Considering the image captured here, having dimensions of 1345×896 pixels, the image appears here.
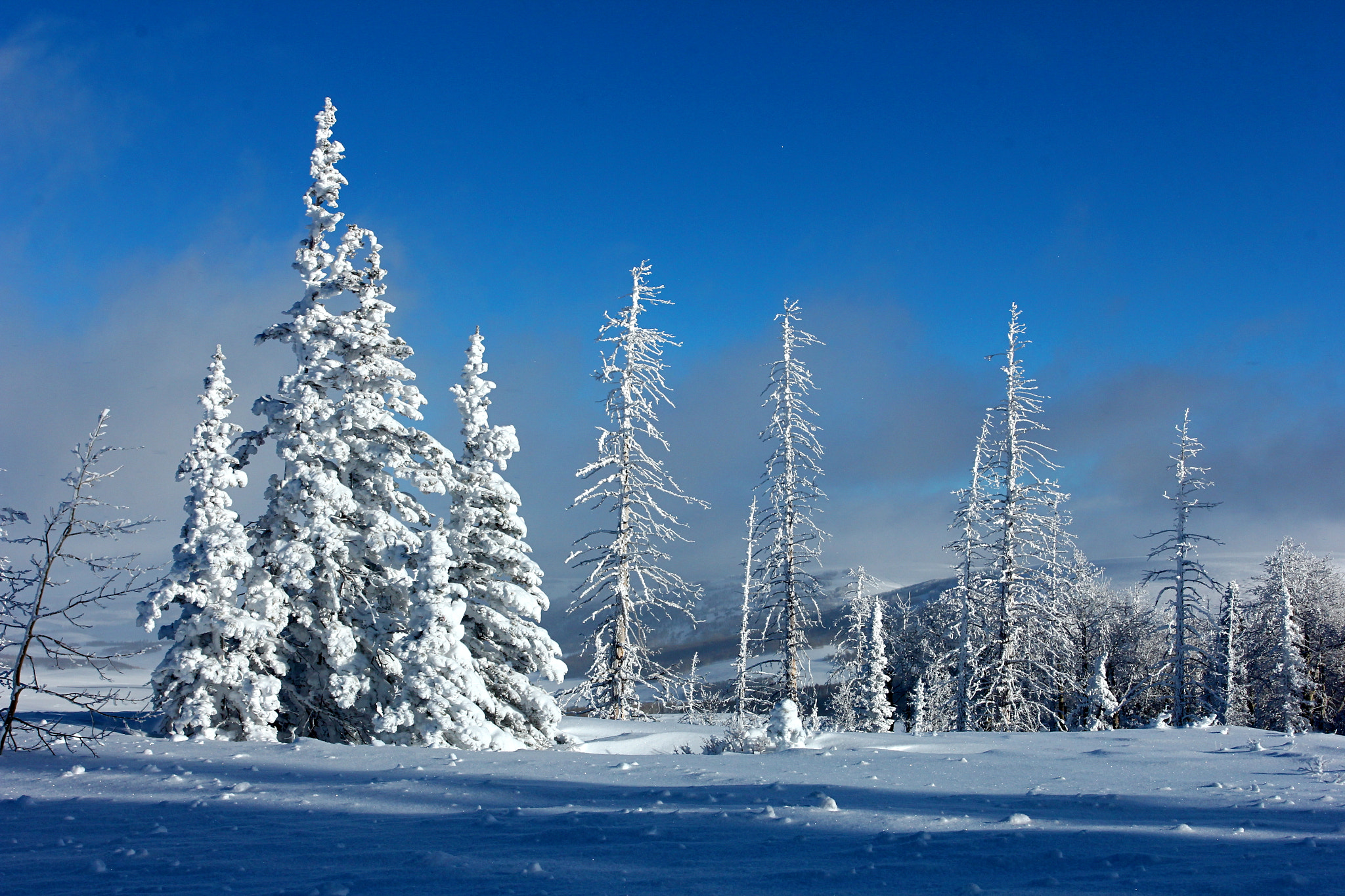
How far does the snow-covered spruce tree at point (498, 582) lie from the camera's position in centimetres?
1773

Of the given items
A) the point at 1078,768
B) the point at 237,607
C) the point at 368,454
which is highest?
the point at 368,454

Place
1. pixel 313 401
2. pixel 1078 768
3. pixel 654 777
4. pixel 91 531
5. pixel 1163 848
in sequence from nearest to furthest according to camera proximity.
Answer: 1. pixel 1163 848
2. pixel 654 777
3. pixel 1078 768
4. pixel 91 531
5. pixel 313 401

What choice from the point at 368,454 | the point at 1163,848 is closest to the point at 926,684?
the point at 368,454

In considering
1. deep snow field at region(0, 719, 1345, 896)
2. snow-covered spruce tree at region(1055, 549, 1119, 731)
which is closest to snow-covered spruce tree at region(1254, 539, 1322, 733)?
snow-covered spruce tree at region(1055, 549, 1119, 731)

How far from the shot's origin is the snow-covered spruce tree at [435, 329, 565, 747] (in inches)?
698

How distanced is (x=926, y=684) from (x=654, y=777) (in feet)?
137

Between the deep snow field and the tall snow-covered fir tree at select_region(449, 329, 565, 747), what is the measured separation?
6705mm

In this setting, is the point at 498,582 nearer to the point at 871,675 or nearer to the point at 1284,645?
the point at 871,675

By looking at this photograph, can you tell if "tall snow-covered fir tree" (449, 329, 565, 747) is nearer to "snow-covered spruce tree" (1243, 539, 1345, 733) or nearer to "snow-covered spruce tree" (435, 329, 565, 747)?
"snow-covered spruce tree" (435, 329, 565, 747)

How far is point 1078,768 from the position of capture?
390 inches

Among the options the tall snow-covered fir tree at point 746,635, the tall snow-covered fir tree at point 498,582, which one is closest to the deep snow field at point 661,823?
the tall snow-covered fir tree at point 498,582

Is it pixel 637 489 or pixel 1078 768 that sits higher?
pixel 637 489

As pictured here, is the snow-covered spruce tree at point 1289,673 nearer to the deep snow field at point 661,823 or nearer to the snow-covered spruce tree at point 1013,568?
the snow-covered spruce tree at point 1013,568

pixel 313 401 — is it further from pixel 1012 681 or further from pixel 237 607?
pixel 1012 681
